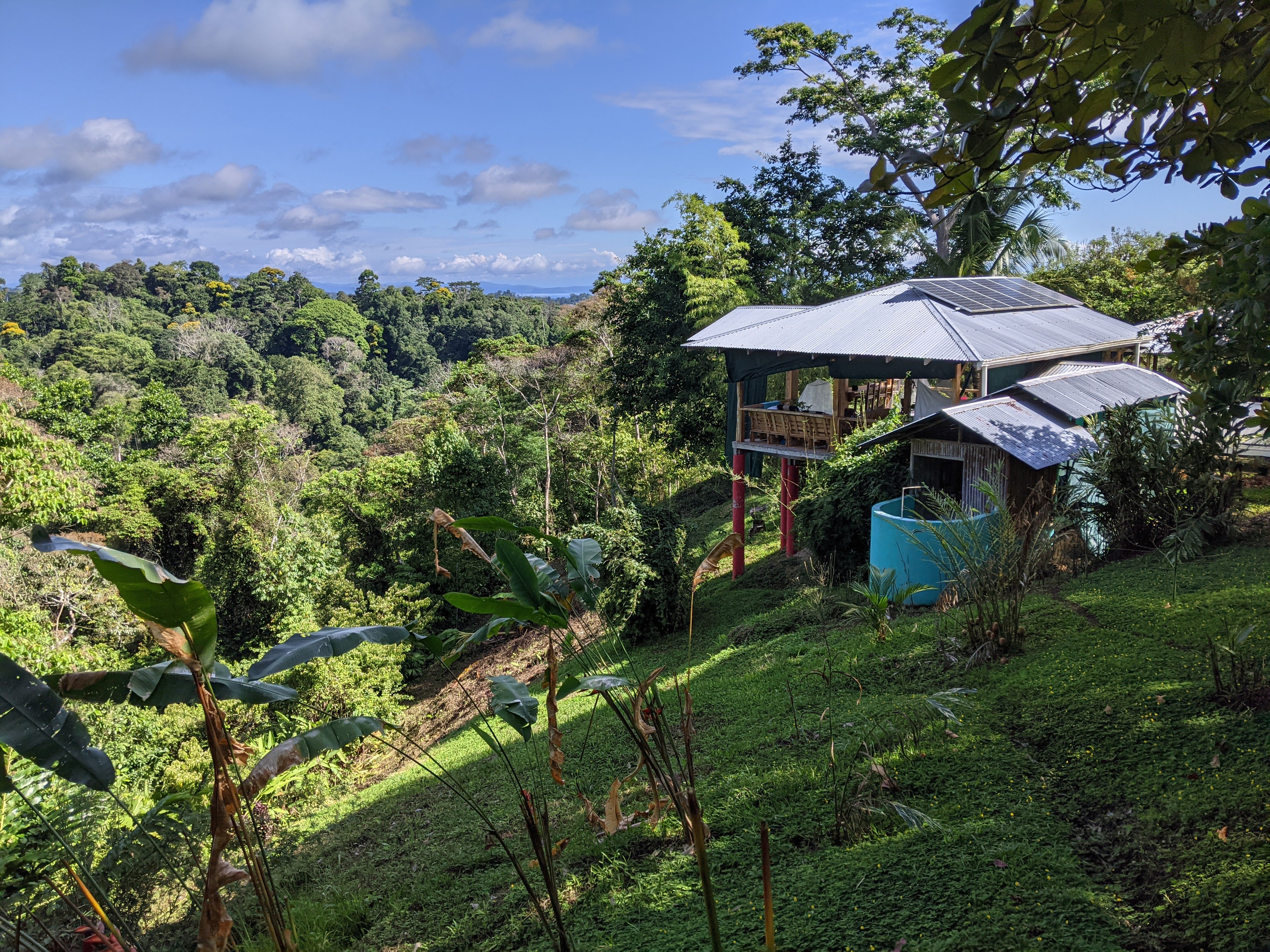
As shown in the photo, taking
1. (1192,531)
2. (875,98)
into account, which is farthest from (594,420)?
(1192,531)

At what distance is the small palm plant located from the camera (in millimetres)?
6934

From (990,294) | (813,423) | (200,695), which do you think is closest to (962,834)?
(200,695)

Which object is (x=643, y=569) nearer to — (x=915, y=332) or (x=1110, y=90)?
(x=915, y=332)

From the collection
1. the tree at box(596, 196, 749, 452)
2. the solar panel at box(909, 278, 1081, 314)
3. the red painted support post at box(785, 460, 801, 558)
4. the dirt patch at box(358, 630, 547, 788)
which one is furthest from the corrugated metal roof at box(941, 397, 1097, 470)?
the tree at box(596, 196, 749, 452)

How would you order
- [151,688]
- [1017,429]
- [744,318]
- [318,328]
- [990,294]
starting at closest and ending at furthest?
[151,688] → [1017,429] → [990,294] → [744,318] → [318,328]

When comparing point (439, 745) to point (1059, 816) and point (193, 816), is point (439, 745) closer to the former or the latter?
point (193, 816)

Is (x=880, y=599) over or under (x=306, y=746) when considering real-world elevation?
under

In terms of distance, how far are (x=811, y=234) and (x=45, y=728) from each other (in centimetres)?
2429

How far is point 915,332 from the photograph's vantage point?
39.0 feet

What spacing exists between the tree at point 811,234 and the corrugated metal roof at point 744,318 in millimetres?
6199

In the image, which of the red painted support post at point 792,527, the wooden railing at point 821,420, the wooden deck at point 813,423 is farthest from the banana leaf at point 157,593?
the red painted support post at point 792,527

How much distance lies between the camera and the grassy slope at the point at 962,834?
278 centimetres

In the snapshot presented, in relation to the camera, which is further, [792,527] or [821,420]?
[792,527]

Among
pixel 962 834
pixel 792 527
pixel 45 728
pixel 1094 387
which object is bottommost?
pixel 792 527
